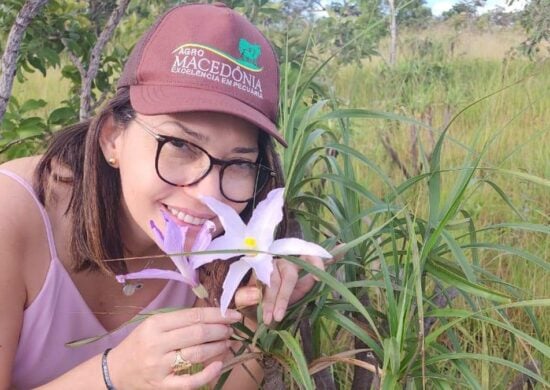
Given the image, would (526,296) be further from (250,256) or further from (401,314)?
(250,256)

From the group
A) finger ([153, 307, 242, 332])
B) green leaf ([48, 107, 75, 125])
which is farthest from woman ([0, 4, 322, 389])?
green leaf ([48, 107, 75, 125])

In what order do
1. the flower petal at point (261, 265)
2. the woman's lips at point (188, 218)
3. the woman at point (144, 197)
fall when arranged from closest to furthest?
the flower petal at point (261, 265)
the woman at point (144, 197)
the woman's lips at point (188, 218)

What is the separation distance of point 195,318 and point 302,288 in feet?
0.64

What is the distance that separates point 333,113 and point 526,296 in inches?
28.9

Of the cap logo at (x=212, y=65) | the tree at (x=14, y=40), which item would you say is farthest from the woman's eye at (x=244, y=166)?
the tree at (x=14, y=40)

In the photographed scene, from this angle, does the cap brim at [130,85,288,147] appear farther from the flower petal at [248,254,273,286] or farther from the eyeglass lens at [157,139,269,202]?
the flower petal at [248,254,273,286]

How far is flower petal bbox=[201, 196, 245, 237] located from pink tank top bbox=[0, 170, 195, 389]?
0.50m

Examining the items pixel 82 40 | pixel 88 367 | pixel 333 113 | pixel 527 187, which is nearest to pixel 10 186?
pixel 88 367

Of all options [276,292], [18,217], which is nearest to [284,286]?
[276,292]

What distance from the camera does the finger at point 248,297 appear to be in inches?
32.6

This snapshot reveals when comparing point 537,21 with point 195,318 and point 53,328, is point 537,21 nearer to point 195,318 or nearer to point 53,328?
point 53,328

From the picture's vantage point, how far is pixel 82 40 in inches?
78.6

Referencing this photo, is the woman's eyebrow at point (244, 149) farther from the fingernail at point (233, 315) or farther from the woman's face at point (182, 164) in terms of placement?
the fingernail at point (233, 315)

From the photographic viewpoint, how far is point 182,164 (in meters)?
0.99
